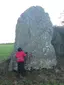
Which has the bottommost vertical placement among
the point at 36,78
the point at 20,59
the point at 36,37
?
the point at 36,78

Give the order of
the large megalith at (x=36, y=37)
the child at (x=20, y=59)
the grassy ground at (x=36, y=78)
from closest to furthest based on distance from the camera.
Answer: the grassy ground at (x=36, y=78), the child at (x=20, y=59), the large megalith at (x=36, y=37)

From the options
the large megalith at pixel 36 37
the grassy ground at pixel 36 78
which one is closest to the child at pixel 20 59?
the grassy ground at pixel 36 78

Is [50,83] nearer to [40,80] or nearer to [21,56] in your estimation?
[40,80]

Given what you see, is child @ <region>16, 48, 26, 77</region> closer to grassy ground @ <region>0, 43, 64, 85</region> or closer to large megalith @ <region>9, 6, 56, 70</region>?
grassy ground @ <region>0, 43, 64, 85</region>

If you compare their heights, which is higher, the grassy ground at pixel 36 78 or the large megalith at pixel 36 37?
the large megalith at pixel 36 37

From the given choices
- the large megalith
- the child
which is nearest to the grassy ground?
the child

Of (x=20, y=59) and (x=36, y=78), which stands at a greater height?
(x=20, y=59)

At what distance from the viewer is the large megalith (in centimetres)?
1988

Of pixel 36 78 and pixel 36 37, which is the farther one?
pixel 36 37

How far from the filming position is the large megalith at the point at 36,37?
65.2 ft

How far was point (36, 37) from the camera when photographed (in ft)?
66.0

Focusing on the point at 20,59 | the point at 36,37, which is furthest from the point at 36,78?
the point at 36,37

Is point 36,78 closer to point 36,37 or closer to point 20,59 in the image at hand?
point 20,59

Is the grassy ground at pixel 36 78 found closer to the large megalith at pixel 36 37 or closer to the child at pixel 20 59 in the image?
the child at pixel 20 59
